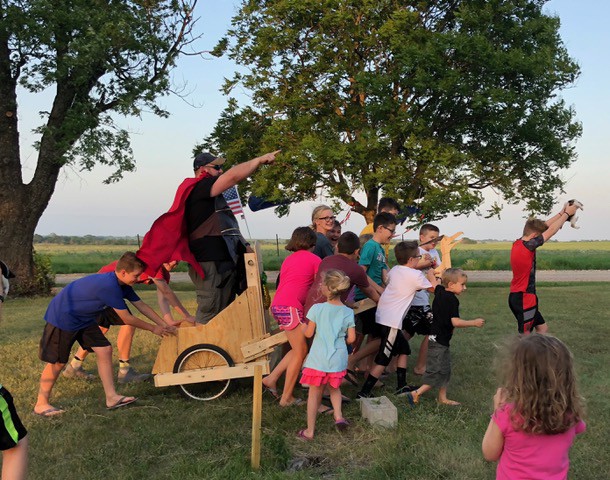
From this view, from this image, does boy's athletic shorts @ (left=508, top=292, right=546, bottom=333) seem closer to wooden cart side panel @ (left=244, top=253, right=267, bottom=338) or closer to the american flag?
wooden cart side panel @ (left=244, top=253, right=267, bottom=338)

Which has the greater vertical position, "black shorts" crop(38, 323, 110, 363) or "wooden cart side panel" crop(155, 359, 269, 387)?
"black shorts" crop(38, 323, 110, 363)

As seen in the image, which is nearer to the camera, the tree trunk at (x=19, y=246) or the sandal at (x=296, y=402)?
the sandal at (x=296, y=402)

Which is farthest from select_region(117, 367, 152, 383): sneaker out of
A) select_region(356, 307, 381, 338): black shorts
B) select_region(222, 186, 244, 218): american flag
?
select_region(356, 307, 381, 338): black shorts

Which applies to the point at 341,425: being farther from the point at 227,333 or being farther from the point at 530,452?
the point at 530,452

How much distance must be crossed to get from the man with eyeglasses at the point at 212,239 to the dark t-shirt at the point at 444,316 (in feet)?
6.40

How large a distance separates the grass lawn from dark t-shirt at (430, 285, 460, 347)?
0.61 metres

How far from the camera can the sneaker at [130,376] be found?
6.90 meters

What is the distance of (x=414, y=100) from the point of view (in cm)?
1745

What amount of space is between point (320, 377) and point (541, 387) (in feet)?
9.01

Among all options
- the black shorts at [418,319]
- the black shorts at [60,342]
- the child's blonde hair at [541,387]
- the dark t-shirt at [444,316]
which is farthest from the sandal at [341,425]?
the child's blonde hair at [541,387]

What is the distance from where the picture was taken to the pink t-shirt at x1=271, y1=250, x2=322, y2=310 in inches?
230

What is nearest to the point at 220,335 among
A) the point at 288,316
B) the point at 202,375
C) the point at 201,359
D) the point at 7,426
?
the point at 201,359

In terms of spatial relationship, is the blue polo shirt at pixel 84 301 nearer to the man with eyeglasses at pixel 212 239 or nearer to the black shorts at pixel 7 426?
the man with eyeglasses at pixel 212 239

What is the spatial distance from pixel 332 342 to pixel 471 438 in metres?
1.28
